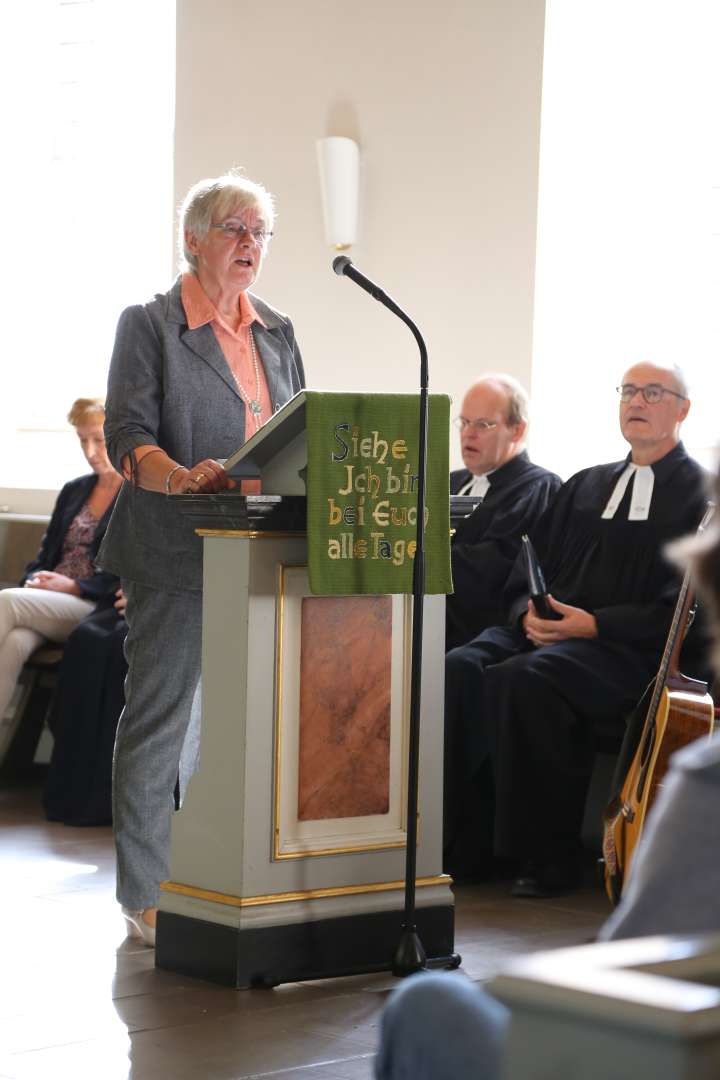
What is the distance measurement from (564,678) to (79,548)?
2.57m

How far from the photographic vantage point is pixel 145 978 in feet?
12.0

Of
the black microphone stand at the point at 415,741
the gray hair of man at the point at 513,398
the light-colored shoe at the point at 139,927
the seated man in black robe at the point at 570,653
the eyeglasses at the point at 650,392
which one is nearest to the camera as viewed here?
the black microphone stand at the point at 415,741

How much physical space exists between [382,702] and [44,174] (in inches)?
217

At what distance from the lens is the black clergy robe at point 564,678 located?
192 inches

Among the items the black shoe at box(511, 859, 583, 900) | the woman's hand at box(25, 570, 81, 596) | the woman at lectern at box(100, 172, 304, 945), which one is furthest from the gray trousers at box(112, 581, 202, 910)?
the woman's hand at box(25, 570, 81, 596)

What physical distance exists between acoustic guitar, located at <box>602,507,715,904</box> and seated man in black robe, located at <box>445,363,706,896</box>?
0.61 metres

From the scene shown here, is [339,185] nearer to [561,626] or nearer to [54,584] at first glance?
[54,584]

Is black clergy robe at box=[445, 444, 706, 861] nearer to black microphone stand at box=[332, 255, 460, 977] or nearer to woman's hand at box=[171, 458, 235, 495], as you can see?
black microphone stand at box=[332, 255, 460, 977]

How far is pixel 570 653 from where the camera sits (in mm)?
4977

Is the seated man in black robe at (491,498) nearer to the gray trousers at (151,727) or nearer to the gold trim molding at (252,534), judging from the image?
the gray trousers at (151,727)

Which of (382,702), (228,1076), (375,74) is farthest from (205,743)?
(375,74)

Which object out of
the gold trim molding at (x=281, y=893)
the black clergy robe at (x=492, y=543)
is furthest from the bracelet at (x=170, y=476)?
the black clergy robe at (x=492, y=543)

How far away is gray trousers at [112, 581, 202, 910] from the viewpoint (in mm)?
3871

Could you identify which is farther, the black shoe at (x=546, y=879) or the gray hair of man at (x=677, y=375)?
the gray hair of man at (x=677, y=375)
